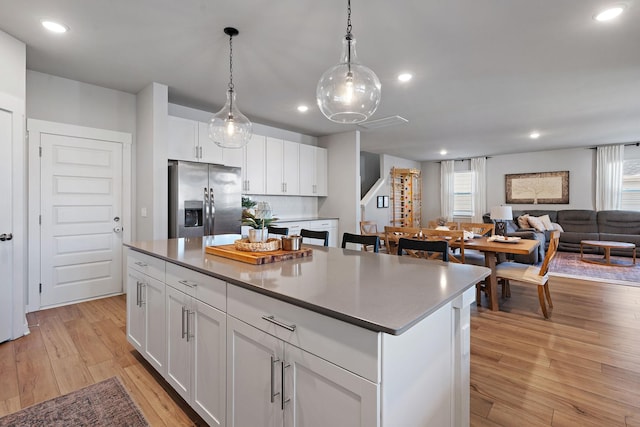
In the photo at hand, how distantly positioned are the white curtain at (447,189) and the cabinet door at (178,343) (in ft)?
30.3

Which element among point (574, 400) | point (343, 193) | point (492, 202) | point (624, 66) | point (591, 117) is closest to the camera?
point (574, 400)

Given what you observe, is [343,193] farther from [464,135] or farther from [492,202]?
[492,202]

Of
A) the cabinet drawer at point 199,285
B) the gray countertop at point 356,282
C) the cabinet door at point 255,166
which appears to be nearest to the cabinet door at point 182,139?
the cabinet door at point 255,166

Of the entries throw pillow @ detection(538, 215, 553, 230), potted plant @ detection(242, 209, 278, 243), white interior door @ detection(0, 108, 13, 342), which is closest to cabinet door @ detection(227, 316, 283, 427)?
potted plant @ detection(242, 209, 278, 243)

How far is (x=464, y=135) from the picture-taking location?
636cm

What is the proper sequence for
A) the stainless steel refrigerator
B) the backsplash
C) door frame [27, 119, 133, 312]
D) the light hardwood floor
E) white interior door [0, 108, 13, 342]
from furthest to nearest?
the backsplash, the stainless steel refrigerator, door frame [27, 119, 133, 312], white interior door [0, 108, 13, 342], the light hardwood floor

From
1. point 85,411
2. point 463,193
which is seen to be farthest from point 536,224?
point 85,411

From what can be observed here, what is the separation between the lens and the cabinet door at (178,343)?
1710 millimetres

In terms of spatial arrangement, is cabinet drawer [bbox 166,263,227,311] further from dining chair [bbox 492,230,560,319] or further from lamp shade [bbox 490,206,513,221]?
lamp shade [bbox 490,206,513,221]

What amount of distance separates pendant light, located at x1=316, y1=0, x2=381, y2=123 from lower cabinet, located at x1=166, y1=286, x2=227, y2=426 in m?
1.41

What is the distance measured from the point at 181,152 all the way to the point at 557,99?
196 inches

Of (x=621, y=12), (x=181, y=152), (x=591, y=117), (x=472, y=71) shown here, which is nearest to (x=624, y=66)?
(x=621, y=12)

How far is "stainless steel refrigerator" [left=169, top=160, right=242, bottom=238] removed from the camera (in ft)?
12.4

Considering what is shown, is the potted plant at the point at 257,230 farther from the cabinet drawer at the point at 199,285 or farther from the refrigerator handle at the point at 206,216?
the refrigerator handle at the point at 206,216
